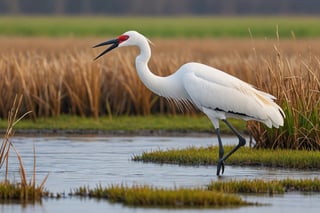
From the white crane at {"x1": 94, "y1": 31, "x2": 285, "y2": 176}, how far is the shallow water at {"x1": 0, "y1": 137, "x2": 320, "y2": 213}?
0.77 m

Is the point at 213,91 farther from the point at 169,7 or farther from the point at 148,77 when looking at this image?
the point at 169,7

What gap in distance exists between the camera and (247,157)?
1543 cm

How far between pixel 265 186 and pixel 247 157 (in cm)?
305

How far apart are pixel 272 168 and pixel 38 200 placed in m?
4.28

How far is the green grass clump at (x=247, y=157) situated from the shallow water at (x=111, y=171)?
238mm

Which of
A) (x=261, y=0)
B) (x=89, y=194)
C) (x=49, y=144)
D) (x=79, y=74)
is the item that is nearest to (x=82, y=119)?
(x=79, y=74)

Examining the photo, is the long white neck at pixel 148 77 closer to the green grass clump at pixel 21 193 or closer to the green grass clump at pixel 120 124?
the green grass clump at pixel 21 193

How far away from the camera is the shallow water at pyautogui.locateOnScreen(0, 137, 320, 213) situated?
11375 millimetres

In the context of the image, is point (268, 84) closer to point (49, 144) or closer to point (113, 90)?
point (49, 144)

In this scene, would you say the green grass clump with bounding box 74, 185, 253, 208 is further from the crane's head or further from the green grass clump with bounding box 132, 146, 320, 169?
the crane's head

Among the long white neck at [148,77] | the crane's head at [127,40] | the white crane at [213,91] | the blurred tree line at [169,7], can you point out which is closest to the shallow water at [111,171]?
the white crane at [213,91]

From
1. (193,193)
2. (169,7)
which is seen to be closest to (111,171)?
(193,193)

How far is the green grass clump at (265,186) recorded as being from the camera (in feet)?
40.5

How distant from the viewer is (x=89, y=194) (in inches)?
470
